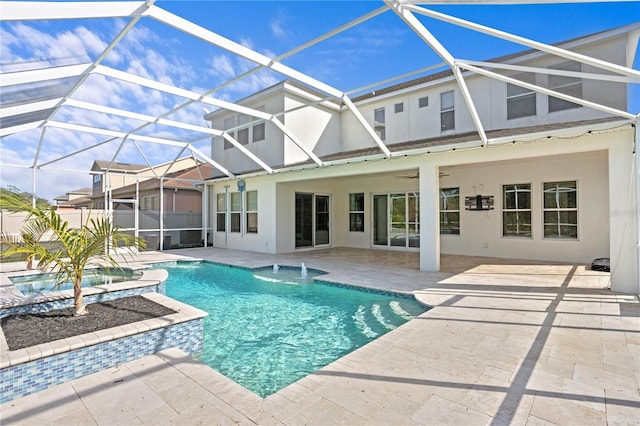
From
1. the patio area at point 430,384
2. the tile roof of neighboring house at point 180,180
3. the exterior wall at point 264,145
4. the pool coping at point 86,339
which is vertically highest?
the exterior wall at point 264,145

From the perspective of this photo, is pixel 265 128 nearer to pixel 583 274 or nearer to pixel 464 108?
pixel 464 108

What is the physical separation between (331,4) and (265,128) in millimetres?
8879

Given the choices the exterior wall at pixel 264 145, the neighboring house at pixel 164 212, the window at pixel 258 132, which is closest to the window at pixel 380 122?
the exterior wall at pixel 264 145

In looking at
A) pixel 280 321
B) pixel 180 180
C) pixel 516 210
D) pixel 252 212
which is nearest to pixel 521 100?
pixel 516 210

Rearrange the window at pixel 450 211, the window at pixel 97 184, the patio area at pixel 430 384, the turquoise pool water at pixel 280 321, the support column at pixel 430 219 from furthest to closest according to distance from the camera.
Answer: the window at pixel 97 184 → the window at pixel 450 211 → the support column at pixel 430 219 → the turquoise pool water at pixel 280 321 → the patio area at pixel 430 384

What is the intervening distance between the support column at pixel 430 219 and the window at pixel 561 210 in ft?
14.1

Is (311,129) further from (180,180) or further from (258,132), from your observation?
(180,180)

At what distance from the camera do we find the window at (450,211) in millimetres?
12023

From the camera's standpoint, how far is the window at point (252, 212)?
13758 mm

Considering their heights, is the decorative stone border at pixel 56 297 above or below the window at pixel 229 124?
below

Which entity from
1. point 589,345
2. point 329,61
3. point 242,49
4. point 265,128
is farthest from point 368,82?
point 265,128

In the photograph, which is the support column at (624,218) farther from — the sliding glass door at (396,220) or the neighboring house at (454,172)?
the sliding glass door at (396,220)

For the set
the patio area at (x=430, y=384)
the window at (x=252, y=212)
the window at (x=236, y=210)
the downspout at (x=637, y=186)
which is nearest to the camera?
the patio area at (x=430, y=384)

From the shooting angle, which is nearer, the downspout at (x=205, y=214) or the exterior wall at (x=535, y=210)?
the exterior wall at (x=535, y=210)
